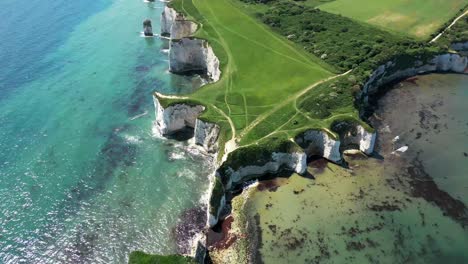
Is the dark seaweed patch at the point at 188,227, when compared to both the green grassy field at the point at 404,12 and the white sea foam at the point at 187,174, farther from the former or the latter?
the green grassy field at the point at 404,12

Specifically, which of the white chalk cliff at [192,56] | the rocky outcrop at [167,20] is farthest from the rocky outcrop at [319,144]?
the rocky outcrop at [167,20]

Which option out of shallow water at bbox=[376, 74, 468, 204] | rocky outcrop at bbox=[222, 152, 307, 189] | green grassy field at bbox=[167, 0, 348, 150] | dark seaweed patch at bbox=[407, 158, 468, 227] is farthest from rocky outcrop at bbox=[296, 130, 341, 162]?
shallow water at bbox=[376, 74, 468, 204]

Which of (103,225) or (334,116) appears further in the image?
(334,116)

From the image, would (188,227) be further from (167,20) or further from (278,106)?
(167,20)

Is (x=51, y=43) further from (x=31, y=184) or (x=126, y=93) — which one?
(x=31, y=184)

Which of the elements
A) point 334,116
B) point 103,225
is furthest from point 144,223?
point 334,116

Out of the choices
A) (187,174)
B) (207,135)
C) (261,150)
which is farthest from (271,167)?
(187,174)
